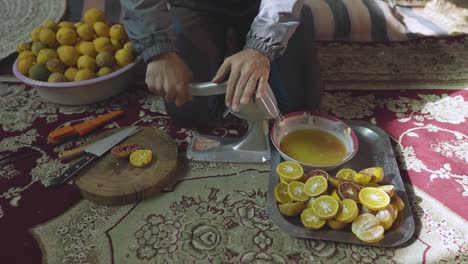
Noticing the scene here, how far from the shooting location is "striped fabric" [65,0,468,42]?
1527 millimetres

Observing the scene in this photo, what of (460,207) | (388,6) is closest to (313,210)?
(460,207)

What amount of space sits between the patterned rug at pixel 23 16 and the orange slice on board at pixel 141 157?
2.66ft

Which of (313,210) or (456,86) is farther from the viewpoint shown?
(456,86)

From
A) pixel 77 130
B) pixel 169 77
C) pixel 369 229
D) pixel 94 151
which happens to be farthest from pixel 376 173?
pixel 77 130

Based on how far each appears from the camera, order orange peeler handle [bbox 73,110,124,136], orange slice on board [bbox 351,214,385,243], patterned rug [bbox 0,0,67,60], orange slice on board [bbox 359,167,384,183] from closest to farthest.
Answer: orange slice on board [bbox 351,214,385,243]
orange slice on board [bbox 359,167,384,183]
orange peeler handle [bbox 73,110,124,136]
patterned rug [bbox 0,0,67,60]

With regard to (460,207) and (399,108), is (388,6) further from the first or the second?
(460,207)

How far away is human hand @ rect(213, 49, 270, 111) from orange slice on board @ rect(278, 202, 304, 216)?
224mm

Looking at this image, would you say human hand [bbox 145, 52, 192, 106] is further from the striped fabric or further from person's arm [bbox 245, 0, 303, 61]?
the striped fabric

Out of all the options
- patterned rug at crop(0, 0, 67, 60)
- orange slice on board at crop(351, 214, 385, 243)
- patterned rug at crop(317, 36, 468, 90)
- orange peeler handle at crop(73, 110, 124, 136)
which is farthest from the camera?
patterned rug at crop(0, 0, 67, 60)

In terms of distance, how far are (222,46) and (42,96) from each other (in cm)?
57

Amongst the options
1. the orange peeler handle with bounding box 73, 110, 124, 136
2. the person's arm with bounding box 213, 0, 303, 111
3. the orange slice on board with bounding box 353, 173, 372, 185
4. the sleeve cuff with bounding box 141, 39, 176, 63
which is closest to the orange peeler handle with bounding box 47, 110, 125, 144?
the orange peeler handle with bounding box 73, 110, 124, 136

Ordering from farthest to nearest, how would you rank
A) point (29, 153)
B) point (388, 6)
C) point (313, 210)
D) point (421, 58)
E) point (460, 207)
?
point (388, 6)
point (421, 58)
point (29, 153)
point (460, 207)
point (313, 210)

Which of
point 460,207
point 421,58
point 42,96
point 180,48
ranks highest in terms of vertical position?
point 180,48

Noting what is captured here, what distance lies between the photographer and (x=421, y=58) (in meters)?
1.43
